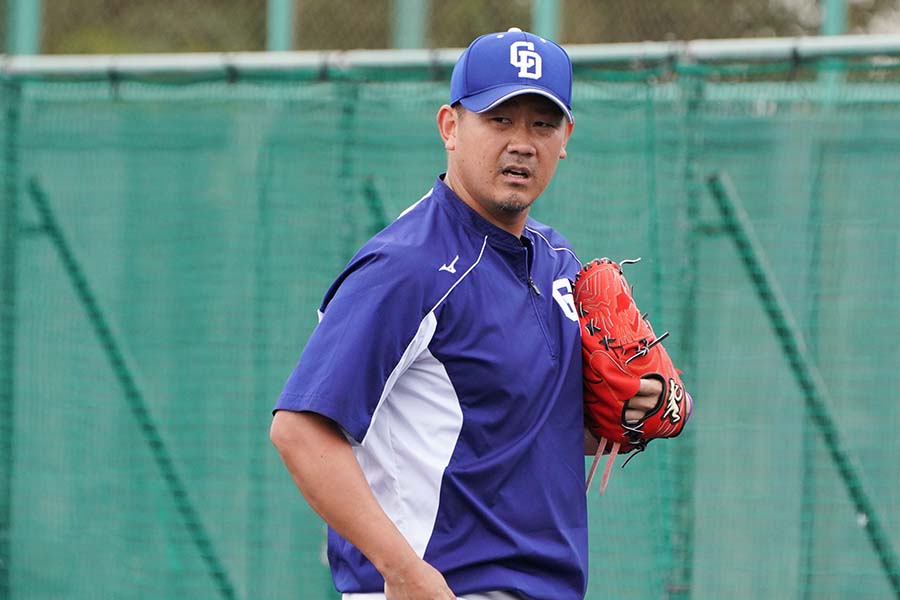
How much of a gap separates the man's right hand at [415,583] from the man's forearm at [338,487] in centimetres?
1

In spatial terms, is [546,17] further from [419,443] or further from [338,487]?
[338,487]

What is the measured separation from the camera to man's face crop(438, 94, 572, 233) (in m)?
3.29

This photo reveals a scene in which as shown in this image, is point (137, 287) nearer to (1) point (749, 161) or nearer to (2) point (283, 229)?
(2) point (283, 229)

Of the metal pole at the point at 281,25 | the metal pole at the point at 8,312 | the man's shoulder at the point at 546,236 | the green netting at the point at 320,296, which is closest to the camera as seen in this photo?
the man's shoulder at the point at 546,236

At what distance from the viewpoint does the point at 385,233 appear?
10.6 ft

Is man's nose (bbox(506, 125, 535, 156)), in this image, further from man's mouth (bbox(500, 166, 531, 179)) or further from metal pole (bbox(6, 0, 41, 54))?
metal pole (bbox(6, 0, 41, 54))

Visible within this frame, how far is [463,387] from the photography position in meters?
3.18

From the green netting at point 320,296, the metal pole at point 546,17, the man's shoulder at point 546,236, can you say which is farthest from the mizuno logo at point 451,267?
the metal pole at point 546,17

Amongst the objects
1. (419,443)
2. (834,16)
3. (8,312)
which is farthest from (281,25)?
(419,443)

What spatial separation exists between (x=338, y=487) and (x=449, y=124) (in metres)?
0.97

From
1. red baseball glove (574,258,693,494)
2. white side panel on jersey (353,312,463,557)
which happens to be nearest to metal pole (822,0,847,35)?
red baseball glove (574,258,693,494)

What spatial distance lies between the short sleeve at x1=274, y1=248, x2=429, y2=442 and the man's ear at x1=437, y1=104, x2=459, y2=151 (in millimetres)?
426

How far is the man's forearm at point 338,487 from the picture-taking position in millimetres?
2961

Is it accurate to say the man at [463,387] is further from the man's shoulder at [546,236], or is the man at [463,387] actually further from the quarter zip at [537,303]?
the man's shoulder at [546,236]
